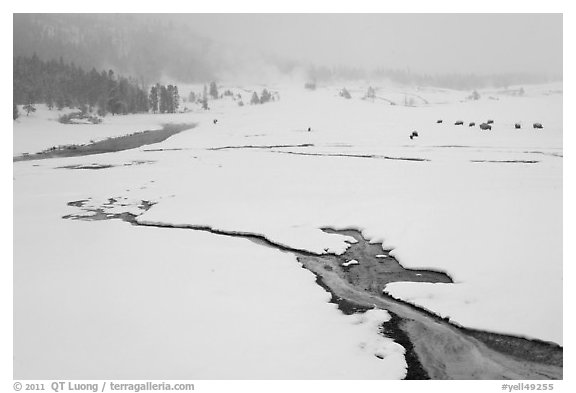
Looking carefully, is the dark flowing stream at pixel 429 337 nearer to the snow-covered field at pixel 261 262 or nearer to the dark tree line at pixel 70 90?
the snow-covered field at pixel 261 262

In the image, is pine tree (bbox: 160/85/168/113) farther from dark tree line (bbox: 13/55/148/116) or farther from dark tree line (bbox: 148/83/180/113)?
dark tree line (bbox: 13/55/148/116)

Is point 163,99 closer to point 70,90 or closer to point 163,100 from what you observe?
point 163,100

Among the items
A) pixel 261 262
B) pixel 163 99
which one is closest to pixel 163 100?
pixel 163 99

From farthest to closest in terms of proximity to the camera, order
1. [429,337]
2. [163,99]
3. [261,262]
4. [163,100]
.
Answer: [163,100]
[163,99]
[261,262]
[429,337]

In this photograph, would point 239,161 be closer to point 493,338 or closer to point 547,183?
point 547,183

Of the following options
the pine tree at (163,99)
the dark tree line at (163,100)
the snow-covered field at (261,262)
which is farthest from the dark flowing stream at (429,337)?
the dark tree line at (163,100)

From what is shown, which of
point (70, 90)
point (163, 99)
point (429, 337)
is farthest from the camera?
point (163, 99)
